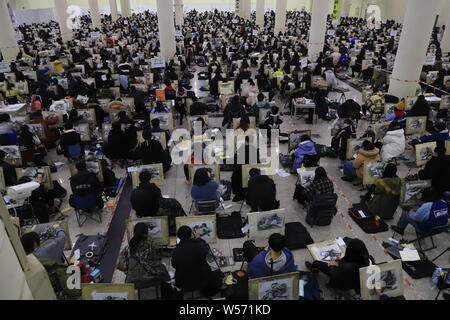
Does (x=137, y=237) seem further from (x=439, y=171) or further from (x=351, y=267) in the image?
(x=439, y=171)

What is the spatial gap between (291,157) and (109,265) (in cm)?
550

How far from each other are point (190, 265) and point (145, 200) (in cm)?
209

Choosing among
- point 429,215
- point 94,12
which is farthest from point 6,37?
point 429,215

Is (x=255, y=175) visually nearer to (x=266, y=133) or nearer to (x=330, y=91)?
(x=266, y=133)

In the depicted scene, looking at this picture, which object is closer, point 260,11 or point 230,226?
point 230,226

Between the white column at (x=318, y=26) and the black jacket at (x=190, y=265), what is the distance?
18.2m

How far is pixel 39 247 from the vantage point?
529 centimetres

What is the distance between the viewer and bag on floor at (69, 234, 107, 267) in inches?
247

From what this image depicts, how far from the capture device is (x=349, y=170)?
8797 mm

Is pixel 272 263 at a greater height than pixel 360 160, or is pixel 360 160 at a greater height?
pixel 272 263

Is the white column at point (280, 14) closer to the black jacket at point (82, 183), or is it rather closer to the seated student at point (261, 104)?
the seated student at point (261, 104)

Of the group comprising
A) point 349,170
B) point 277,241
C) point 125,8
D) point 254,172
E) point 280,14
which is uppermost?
point 280,14

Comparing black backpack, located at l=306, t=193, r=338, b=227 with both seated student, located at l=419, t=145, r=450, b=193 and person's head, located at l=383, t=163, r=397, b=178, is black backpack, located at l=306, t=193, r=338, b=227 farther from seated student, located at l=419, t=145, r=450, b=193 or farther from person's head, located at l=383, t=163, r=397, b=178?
seated student, located at l=419, t=145, r=450, b=193
